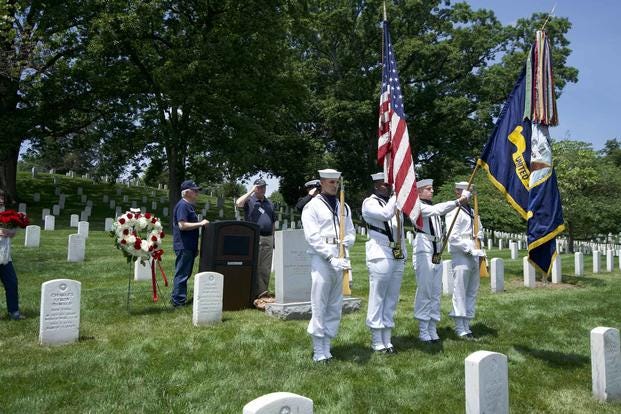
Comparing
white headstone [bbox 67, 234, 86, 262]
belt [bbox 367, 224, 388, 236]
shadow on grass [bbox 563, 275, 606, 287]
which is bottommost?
shadow on grass [bbox 563, 275, 606, 287]

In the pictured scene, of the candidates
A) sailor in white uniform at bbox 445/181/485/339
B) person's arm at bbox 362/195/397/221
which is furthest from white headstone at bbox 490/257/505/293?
person's arm at bbox 362/195/397/221

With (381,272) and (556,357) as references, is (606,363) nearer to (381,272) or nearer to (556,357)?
(556,357)

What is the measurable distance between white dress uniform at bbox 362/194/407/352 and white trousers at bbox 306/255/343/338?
526 millimetres

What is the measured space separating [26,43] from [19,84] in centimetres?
1328

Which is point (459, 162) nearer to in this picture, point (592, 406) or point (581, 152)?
point (581, 152)

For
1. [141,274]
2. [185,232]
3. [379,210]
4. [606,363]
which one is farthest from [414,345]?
[141,274]

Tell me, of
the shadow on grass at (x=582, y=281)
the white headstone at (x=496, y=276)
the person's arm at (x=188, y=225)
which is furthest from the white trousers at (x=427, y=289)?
the shadow on grass at (x=582, y=281)

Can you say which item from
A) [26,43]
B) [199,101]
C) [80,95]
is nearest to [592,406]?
[26,43]

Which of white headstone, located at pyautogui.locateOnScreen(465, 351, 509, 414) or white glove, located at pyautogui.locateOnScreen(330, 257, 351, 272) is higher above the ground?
white glove, located at pyautogui.locateOnScreen(330, 257, 351, 272)

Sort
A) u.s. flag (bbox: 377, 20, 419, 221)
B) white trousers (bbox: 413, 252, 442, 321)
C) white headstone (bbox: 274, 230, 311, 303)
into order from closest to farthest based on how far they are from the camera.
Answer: u.s. flag (bbox: 377, 20, 419, 221), white trousers (bbox: 413, 252, 442, 321), white headstone (bbox: 274, 230, 311, 303)

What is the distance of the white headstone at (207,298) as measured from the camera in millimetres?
7656

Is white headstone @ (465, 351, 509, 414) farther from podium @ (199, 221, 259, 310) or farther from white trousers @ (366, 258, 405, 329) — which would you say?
podium @ (199, 221, 259, 310)

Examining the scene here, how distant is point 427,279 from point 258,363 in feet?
8.64

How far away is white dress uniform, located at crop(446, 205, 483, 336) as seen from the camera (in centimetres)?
747
